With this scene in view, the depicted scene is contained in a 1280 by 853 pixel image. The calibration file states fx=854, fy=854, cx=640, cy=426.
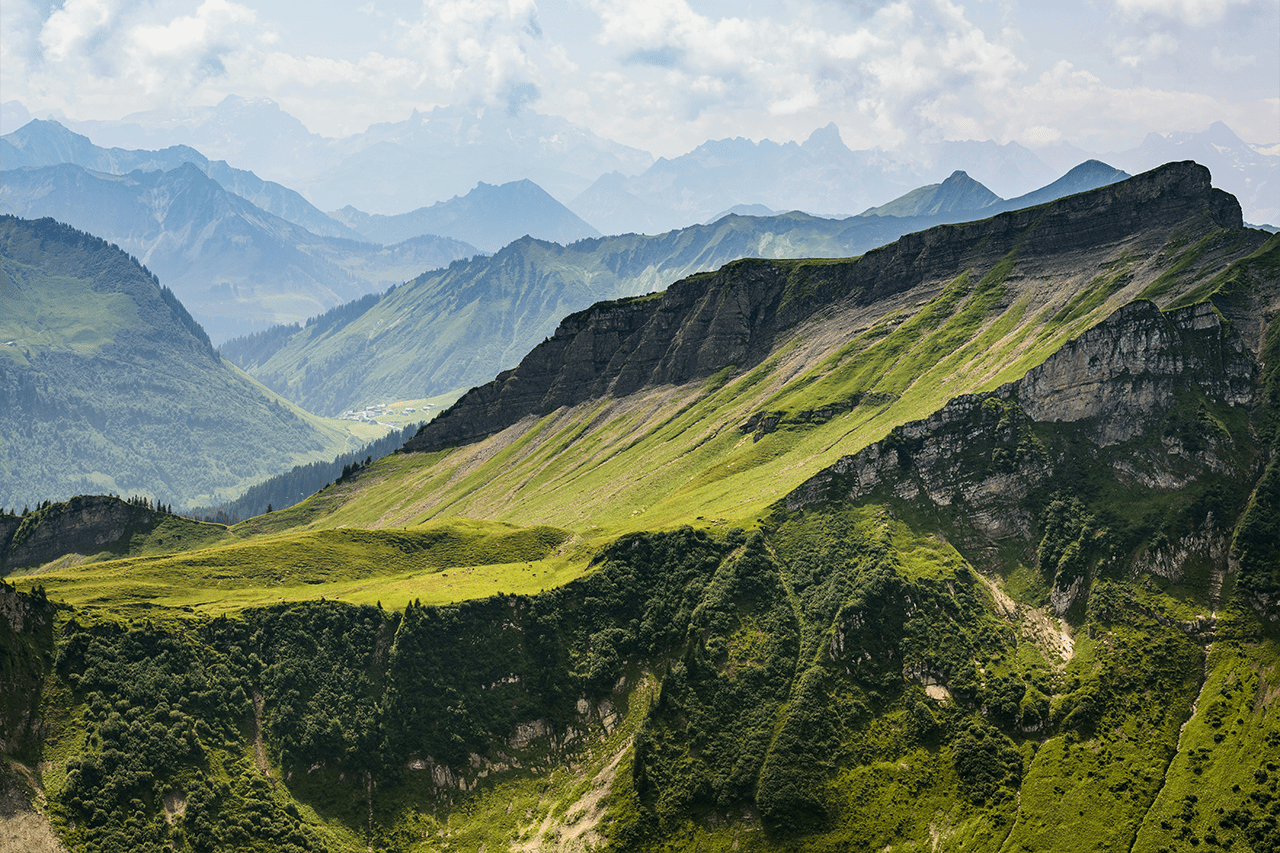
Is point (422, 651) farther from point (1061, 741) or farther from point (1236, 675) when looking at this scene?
point (1236, 675)

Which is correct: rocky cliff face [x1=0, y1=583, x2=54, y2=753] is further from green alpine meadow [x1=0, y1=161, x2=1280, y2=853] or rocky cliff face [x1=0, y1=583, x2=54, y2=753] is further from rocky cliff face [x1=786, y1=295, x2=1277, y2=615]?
rocky cliff face [x1=786, y1=295, x2=1277, y2=615]

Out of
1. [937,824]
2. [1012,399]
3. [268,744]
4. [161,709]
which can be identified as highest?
[1012,399]

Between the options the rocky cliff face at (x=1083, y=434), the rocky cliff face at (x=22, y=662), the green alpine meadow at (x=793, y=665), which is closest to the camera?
the rocky cliff face at (x=22, y=662)

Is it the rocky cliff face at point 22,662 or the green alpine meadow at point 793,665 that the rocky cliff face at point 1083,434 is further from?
the rocky cliff face at point 22,662

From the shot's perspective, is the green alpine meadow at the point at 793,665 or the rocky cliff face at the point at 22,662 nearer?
the rocky cliff face at the point at 22,662

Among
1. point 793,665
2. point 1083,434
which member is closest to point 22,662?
point 793,665

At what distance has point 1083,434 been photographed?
177m

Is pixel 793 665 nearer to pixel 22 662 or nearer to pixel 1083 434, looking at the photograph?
pixel 1083 434

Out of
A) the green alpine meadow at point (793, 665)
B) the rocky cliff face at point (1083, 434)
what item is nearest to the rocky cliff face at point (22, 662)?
the green alpine meadow at point (793, 665)

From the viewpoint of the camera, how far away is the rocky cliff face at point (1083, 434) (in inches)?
6398

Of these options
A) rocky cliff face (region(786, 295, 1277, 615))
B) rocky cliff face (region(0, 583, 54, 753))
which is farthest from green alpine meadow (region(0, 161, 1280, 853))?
rocky cliff face (region(786, 295, 1277, 615))

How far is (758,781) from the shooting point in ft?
457

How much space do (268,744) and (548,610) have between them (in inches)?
2109

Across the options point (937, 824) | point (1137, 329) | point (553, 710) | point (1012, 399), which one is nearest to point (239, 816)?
point (553, 710)
